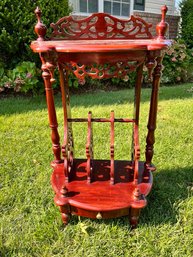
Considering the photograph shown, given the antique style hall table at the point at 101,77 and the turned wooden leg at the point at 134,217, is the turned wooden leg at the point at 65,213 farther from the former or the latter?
the turned wooden leg at the point at 134,217

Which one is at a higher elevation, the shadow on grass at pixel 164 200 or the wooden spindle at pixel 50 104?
the wooden spindle at pixel 50 104

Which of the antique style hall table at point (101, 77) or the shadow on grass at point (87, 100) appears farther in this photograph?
the shadow on grass at point (87, 100)

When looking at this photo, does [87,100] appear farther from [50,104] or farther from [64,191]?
[64,191]

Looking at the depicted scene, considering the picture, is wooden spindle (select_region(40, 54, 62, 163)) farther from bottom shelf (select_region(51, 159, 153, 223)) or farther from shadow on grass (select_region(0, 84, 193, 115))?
shadow on grass (select_region(0, 84, 193, 115))

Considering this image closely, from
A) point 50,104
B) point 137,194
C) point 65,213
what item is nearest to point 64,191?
point 65,213

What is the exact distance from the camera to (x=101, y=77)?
144 cm

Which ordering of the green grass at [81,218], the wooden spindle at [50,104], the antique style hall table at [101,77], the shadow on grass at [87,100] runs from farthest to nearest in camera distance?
the shadow on grass at [87,100]
the green grass at [81,218]
the wooden spindle at [50,104]
the antique style hall table at [101,77]

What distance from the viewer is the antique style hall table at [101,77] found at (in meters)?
1.37

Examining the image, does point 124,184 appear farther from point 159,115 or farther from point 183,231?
point 159,115

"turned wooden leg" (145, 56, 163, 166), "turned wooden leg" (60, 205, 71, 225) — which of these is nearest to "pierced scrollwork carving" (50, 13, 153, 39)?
"turned wooden leg" (145, 56, 163, 166)

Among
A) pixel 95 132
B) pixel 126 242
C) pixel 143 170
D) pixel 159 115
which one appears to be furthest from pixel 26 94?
pixel 126 242

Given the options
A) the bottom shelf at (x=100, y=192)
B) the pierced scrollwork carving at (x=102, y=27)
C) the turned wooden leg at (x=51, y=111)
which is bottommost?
the bottom shelf at (x=100, y=192)

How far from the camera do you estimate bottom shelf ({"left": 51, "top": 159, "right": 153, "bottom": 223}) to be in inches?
64.8

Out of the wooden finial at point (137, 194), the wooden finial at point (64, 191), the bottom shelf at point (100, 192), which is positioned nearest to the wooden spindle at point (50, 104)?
the bottom shelf at point (100, 192)
